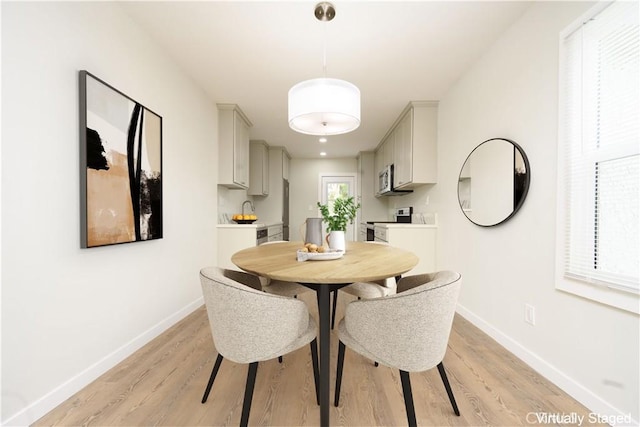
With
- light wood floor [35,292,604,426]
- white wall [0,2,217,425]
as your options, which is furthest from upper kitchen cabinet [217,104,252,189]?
light wood floor [35,292,604,426]

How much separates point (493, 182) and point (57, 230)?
2891 millimetres

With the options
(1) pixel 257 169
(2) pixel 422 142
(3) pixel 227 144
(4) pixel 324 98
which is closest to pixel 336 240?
(4) pixel 324 98

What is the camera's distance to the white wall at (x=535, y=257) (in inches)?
54.6

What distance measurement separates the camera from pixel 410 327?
3.62ft

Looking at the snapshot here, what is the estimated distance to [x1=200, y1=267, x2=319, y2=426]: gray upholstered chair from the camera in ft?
3.71

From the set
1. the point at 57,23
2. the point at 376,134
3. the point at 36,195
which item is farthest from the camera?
the point at 376,134

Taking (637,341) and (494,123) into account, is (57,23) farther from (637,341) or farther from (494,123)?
(637,341)

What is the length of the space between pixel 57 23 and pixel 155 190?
111 centimetres

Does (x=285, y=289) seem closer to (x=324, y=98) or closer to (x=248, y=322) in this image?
(x=248, y=322)

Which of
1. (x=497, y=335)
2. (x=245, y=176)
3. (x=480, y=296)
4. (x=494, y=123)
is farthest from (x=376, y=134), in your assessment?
(x=497, y=335)

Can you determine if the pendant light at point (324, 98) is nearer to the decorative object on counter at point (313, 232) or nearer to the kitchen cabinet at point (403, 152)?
the decorative object on counter at point (313, 232)

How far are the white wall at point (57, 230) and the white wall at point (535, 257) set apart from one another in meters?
2.72

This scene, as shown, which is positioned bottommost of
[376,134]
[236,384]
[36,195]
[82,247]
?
[236,384]

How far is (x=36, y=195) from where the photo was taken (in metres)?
1.37
